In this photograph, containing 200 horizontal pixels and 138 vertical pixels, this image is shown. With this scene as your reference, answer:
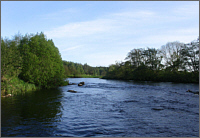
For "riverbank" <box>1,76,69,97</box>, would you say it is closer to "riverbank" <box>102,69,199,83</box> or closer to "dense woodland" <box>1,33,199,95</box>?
"dense woodland" <box>1,33,199,95</box>

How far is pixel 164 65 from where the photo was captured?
228 ft

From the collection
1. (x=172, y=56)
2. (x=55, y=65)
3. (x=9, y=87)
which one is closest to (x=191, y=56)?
(x=172, y=56)

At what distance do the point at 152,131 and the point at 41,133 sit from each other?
6123 mm

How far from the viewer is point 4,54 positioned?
20094 mm

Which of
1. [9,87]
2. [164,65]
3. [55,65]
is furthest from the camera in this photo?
[164,65]

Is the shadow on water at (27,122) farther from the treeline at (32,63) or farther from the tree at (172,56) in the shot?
the tree at (172,56)

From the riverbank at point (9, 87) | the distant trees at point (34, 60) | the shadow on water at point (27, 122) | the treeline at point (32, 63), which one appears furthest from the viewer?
the distant trees at point (34, 60)

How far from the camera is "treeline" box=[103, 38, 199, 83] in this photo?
5734 cm

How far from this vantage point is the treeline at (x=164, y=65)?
188ft

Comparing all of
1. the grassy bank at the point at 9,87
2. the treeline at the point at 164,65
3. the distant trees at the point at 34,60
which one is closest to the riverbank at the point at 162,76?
the treeline at the point at 164,65

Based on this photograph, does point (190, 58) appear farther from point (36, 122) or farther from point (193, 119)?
point (36, 122)

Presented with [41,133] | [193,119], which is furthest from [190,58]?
[41,133]

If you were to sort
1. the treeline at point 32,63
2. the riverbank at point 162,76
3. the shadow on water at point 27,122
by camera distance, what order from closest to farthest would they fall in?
the shadow on water at point 27,122
the treeline at point 32,63
the riverbank at point 162,76

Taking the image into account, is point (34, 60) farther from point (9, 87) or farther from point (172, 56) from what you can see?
point (172, 56)
